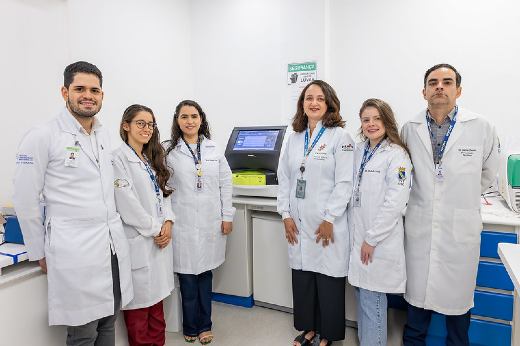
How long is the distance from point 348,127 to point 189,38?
1.89m

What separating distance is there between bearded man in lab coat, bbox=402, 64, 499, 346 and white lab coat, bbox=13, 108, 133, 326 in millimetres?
1595

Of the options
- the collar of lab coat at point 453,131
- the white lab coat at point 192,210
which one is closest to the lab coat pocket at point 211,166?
the white lab coat at point 192,210

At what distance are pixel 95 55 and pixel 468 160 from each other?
2.57m

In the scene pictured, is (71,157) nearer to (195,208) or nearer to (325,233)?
(195,208)

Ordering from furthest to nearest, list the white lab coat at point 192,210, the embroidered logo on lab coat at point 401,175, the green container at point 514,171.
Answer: the white lab coat at point 192,210 → the green container at point 514,171 → the embroidered logo on lab coat at point 401,175

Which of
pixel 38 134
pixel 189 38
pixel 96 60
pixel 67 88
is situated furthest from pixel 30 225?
pixel 189 38

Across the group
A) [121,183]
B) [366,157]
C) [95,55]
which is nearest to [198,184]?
[121,183]

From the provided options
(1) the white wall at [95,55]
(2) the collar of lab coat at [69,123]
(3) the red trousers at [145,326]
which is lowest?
(3) the red trousers at [145,326]

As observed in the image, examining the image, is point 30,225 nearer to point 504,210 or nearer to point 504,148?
point 504,210

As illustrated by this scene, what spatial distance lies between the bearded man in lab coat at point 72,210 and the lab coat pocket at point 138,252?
21 centimetres

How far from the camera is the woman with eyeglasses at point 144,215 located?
1836 mm

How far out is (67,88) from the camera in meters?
1.55

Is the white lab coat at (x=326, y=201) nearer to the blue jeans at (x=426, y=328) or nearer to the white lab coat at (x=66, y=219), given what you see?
the blue jeans at (x=426, y=328)

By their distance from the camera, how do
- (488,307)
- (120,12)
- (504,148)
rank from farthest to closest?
(120,12), (504,148), (488,307)
